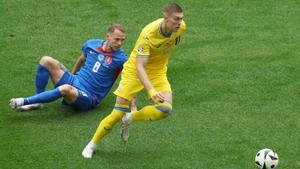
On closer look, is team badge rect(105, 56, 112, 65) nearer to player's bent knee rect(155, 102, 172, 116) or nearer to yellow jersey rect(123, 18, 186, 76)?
yellow jersey rect(123, 18, 186, 76)

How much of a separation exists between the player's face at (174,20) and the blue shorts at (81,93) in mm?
1924

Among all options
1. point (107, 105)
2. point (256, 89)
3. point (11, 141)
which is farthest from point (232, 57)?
point (11, 141)

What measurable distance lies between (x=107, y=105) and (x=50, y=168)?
6.85 ft

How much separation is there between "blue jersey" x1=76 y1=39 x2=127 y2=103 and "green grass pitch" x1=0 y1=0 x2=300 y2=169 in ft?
1.02

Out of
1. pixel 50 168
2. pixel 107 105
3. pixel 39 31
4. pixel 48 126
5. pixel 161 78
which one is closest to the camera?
pixel 50 168

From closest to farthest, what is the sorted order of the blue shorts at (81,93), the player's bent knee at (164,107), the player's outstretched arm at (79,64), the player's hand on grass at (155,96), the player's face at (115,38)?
1. the player's hand on grass at (155,96)
2. the player's bent knee at (164,107)
3. the player's face at (115,38)
4. the blue shorts at (81,93)
5. the player's outstretched arm at (79,64)

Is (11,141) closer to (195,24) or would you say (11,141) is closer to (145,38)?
(145,38)

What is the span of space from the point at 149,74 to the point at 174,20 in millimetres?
860

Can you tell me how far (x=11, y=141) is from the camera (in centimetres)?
927

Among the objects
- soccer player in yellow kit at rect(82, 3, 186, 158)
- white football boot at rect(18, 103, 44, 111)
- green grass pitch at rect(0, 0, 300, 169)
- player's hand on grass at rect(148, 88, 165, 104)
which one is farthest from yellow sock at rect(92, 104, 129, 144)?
white football boot at rect(18, 103, 44, 111)

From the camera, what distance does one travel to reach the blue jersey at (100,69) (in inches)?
399

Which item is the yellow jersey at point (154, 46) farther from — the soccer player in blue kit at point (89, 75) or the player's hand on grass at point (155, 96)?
the soccer player in blue kit at point (89, 75)

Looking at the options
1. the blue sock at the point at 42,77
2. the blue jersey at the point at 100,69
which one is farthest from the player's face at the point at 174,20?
the blue sock at the point at 42,77

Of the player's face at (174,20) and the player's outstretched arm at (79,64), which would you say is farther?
the player's outstretched arm at (79,64)
